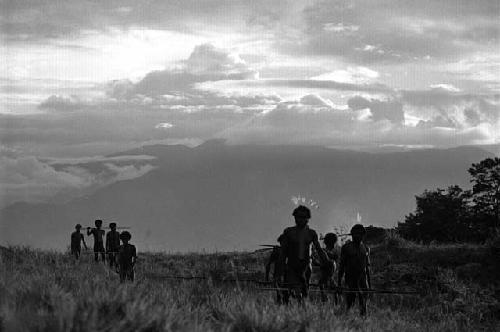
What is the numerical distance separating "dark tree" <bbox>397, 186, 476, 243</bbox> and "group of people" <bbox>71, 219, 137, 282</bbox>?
22.4 m

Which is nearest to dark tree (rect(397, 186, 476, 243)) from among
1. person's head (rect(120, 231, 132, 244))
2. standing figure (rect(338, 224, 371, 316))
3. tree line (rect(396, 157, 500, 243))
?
tree line (rect(396, 157, 500, 243))

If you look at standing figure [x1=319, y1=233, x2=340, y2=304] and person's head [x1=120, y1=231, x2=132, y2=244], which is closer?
standing figure [x1=319, y1=233, x2=340, y2=304]

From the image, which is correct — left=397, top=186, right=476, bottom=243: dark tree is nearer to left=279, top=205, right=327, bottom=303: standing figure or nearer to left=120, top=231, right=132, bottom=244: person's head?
left=120, top=231, right=132, bottom=244: person's head

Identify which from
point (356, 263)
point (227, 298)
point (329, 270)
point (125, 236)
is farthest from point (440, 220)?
point (227, 298)

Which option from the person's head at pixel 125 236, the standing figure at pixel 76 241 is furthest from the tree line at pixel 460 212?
the person's head at pixel 125 236

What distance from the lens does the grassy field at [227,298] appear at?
26.2 ft

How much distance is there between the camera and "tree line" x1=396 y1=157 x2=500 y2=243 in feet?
139

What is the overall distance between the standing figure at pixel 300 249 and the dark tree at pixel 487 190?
32.0m

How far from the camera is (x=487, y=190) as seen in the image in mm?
46000

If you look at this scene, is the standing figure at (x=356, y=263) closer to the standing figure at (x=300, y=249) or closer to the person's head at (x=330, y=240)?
the standing figure at (x=300, y=249)

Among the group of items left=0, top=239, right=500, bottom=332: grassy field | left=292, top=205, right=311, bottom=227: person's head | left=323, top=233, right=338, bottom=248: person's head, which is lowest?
left=0, top=239, right=500, bottom=332: grassy field

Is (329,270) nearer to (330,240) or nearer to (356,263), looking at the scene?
(356,263)

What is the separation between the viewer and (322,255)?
1362cm

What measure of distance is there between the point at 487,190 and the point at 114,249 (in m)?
29.6
